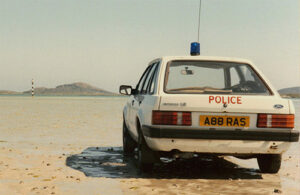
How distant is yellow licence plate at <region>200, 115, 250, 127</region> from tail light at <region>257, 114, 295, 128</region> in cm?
19

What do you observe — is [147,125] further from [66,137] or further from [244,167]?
[66,137]

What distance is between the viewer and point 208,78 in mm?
7344

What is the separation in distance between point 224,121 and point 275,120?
2.33 feet

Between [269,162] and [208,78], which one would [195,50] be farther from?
[269,162]

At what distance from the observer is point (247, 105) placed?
6.22 meters

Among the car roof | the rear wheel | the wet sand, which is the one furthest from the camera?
the car roof

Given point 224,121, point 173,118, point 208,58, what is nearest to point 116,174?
point 173,118

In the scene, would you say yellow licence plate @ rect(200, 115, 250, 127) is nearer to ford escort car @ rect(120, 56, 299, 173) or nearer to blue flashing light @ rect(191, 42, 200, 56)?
ford escort car @ rect(120, 56, 299, 173)

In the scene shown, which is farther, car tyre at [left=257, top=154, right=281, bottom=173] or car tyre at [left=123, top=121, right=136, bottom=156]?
car tyre at [left=123, top=121, right=136, bottom=156]

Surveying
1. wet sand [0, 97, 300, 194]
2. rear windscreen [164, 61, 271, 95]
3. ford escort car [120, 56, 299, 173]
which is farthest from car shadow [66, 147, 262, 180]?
rear windscreen [164, 61, 271, 95]

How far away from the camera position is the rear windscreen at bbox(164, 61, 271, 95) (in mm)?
6734

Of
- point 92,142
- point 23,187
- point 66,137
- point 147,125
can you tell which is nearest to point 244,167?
point 147,125

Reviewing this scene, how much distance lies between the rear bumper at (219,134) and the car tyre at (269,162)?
629mm

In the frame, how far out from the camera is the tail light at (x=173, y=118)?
6.19 metres
